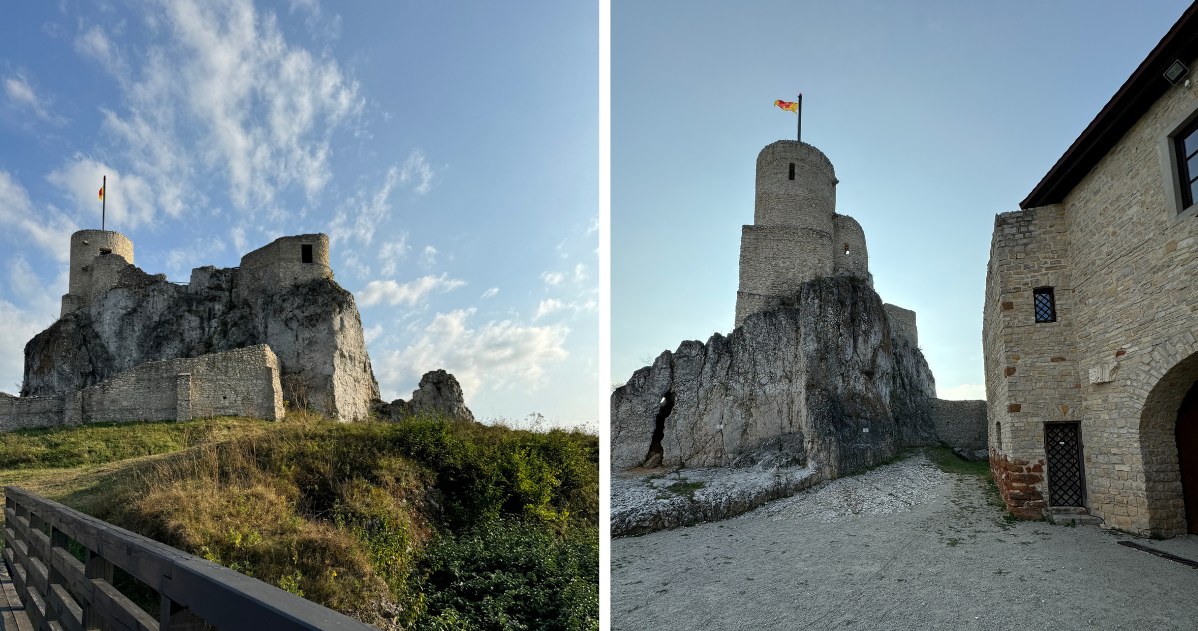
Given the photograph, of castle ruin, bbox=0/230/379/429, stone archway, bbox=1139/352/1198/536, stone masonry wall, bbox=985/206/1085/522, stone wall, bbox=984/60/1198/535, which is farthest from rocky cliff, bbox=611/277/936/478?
castle ruin, bbox=0/230/379/429

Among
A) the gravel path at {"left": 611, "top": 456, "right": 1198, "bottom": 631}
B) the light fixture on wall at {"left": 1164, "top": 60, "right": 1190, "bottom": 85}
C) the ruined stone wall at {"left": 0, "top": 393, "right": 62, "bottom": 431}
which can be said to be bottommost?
the gravel path at {"left": 611, "top": 456, "right": 1198, "bottom": 631}

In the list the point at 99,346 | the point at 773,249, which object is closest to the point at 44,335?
the point at 99,346

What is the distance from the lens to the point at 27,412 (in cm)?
1873

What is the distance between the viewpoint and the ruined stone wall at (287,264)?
25.2 meters

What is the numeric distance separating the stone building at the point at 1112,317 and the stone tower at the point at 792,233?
35.5 feet

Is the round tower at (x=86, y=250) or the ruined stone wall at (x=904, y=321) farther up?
Answer: the round tower at (x=86, y=250)

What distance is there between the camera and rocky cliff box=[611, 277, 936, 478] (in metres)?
17.4

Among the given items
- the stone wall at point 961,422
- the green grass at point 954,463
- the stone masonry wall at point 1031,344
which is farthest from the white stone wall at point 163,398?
the stone wall at point 961,422

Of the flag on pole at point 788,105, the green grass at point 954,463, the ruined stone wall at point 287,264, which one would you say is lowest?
the green grass at point 954,463

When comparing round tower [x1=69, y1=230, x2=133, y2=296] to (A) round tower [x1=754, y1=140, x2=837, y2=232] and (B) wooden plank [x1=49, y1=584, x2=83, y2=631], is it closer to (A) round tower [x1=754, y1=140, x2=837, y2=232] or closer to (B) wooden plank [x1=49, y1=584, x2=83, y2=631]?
(A) round tower [x1=754, y1=140, x2=837, y2=232]

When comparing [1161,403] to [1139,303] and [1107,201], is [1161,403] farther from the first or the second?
[1107,201]

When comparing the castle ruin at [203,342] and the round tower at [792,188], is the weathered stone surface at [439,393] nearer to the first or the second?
the castle ruin at [203,342]

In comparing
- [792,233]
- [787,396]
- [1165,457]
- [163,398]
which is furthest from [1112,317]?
[163,398]

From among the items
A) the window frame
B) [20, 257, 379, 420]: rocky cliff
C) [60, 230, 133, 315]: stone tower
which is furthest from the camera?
[60, 230, 133, 315]: stone tower
